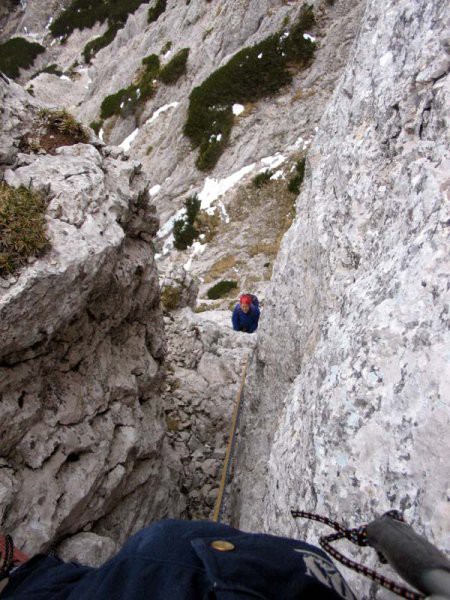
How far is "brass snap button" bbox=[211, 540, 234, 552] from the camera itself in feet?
5.75

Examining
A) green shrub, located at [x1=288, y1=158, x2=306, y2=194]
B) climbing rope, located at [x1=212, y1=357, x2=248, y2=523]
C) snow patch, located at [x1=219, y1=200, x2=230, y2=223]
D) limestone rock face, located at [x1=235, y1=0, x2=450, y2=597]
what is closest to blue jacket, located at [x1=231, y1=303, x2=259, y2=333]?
climbing rope, located at [x1=212, y1=357, x2=248, y2=523]

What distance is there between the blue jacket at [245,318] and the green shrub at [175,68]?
30166mm

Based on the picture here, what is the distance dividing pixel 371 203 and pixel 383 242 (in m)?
0.71

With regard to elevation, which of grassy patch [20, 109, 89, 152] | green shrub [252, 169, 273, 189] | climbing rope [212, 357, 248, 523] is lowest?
climbing rope [212, 357, 248, 523]

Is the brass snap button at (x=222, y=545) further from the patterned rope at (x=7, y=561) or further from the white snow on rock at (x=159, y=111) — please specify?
the white snow on rock at (x=159, y=111)

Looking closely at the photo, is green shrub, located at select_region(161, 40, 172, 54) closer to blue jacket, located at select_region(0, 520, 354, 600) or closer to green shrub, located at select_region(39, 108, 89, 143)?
green shrub, located at select_region(39, 108, 89, 143)

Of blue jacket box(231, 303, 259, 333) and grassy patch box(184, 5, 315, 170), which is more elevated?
grassy patch box(184, 5, 315, 170)

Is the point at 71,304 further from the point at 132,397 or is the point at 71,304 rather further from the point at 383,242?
the point at 383,242

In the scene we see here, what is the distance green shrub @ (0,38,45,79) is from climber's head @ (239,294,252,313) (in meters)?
63.4

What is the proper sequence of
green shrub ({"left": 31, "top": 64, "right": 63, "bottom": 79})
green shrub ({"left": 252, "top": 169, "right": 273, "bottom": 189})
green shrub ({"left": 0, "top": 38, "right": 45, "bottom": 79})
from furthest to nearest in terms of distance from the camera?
green shrub ({"left": 0, "top": 38, "right": 45, "bottom": 79}) < green shrub ({"left": 31, "top": 64, "right": 63, "bottom": 79}) < green shrub ({"left": 252, "top": 169, "right": 273, "bottom": 189})

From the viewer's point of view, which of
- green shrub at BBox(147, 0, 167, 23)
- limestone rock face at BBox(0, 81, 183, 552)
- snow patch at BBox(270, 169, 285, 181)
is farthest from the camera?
green shrub at BBox(147, 0, 167, 23)

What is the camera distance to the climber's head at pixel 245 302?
11289mm

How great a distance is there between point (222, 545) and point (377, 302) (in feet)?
6.52

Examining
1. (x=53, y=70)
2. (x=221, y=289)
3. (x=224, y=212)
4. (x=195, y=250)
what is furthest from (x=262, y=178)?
(x=53, y=70)
